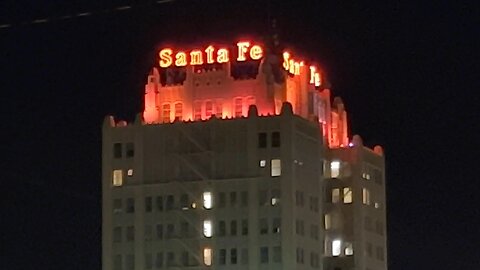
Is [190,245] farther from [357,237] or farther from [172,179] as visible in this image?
[357,237]

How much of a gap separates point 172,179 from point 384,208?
82.5 ft

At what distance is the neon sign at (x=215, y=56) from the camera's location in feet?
550

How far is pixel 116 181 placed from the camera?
166 meters

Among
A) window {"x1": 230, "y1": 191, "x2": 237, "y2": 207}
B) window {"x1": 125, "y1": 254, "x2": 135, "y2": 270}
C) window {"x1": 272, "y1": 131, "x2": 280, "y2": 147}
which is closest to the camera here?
window {"x1": 272, "y1": 131, "x2": 280, "y2": 147}

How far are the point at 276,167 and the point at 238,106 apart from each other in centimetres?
807

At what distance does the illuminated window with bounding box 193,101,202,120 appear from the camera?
16575 cm

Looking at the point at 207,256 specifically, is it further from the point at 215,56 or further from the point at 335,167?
the point at 215,56

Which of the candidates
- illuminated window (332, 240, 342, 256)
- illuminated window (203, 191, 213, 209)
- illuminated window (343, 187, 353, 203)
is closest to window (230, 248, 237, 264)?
illuminated window (203, 191, 213, 209)

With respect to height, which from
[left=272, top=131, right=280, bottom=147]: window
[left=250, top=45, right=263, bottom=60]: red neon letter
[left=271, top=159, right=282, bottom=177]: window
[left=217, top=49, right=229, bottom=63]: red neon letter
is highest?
[left=250, top=45, right=263, bottom=60]: red neon letter

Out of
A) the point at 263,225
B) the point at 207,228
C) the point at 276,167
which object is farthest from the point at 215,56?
the point at 263,225

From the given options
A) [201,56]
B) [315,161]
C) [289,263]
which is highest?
[201,56]

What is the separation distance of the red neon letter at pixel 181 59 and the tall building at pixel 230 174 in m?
0.09

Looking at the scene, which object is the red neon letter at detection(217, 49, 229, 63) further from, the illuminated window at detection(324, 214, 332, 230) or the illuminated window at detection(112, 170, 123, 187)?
the illuminated window at detection(324, 214, 332, 230)

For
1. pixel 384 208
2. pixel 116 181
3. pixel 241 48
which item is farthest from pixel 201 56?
pixel 384 208
